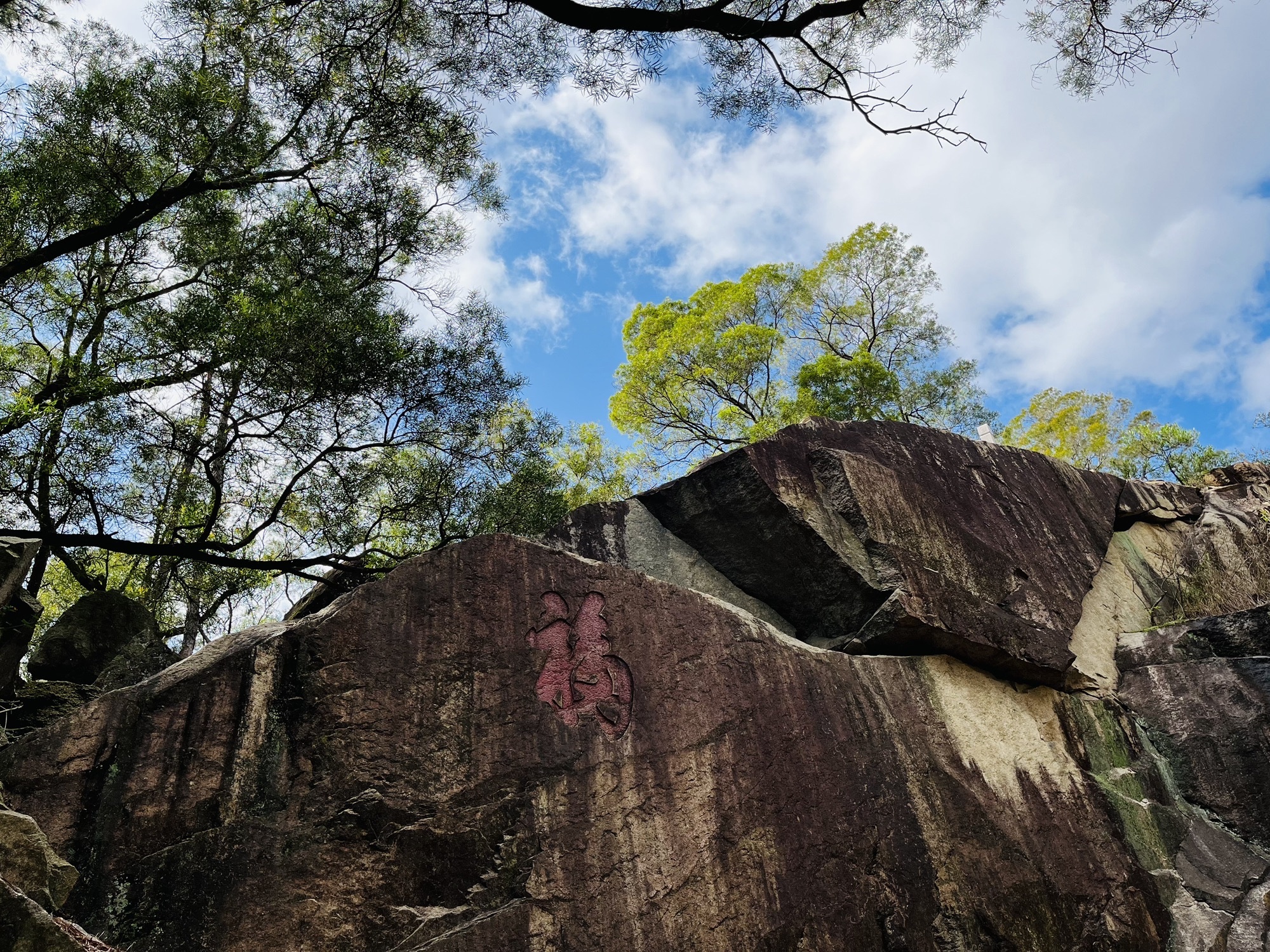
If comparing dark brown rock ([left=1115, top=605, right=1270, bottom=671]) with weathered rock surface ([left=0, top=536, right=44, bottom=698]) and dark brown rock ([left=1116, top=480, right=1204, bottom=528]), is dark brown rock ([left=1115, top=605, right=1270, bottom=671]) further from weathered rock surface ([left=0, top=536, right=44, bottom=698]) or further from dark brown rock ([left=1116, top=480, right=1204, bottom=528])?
weathered rock surface ([left=0, top=536, right=44, bottom=698])

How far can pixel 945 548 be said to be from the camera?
286 inches

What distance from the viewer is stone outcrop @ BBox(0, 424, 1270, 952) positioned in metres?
4.48

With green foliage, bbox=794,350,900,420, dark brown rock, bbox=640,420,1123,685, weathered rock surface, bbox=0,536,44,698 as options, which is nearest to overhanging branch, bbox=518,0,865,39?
dark brown rock, bbox=640,420,1123,685

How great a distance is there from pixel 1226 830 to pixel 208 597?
1069cm

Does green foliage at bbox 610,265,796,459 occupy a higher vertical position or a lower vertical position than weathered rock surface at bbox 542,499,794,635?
higher

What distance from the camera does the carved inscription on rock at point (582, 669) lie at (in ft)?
17.4

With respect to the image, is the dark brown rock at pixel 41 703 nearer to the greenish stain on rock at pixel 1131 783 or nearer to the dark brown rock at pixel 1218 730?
the greenish stain on rock at pixel 1131 783

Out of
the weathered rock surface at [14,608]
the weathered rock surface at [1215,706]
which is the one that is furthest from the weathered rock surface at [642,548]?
the weathered rock surface at [14,608]

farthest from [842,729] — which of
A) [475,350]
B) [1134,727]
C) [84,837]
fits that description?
[475,350]

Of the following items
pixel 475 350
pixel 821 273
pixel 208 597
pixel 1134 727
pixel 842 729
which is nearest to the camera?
pixel 842 729

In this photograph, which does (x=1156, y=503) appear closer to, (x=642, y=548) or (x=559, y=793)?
(x=642, y=548)

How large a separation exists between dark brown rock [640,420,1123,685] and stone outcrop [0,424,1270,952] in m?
0.03

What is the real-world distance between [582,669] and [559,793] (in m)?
0.78

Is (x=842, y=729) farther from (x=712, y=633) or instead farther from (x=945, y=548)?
(x=945, y=548)
